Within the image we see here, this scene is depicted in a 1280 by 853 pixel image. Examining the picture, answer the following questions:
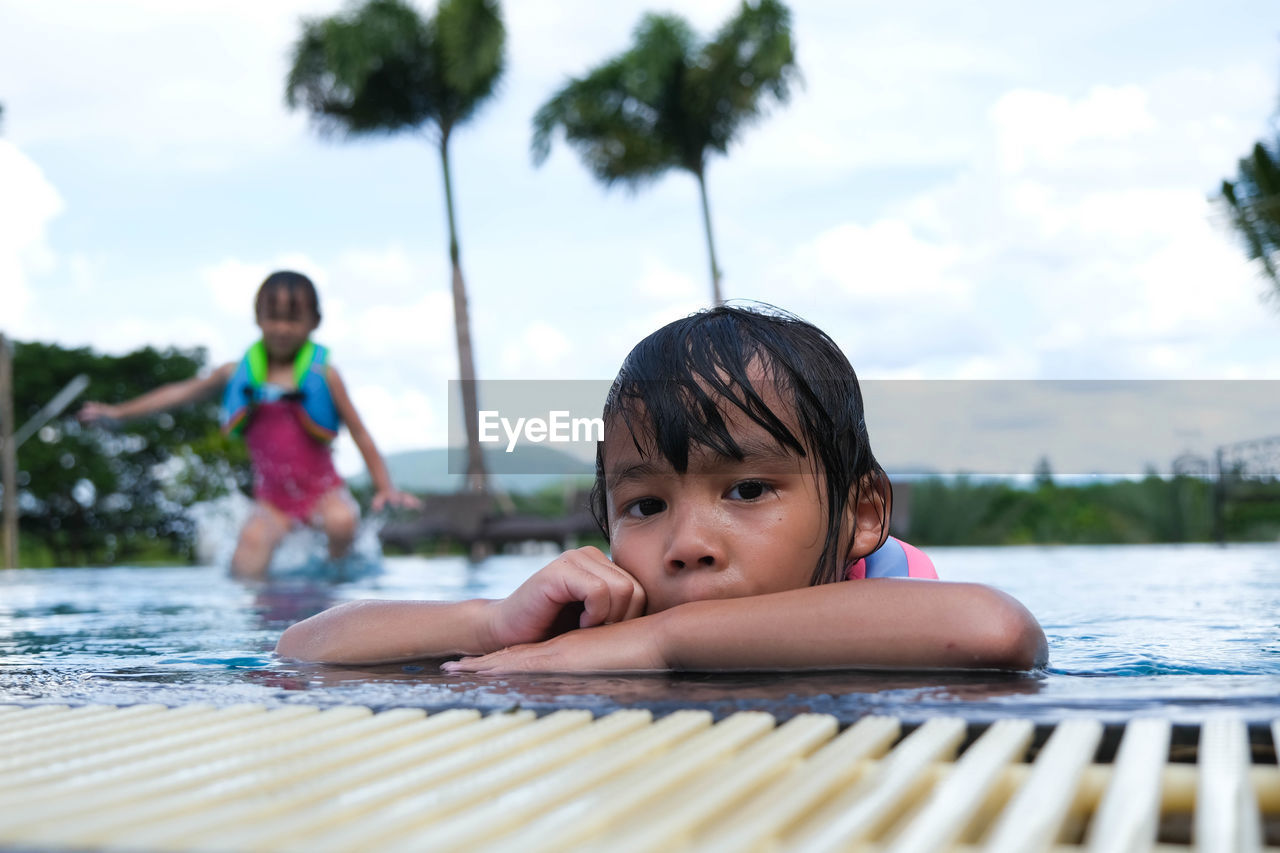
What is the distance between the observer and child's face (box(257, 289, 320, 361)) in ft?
21.0

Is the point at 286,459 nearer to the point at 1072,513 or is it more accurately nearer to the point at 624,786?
the point at 624,786

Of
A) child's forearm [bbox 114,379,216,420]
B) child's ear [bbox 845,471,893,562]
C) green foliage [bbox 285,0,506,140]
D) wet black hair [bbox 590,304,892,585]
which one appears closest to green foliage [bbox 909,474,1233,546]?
child's forearm [bbox 114,379,216,420]

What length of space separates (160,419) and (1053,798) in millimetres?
24859

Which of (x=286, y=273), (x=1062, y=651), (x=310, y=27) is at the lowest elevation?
(x=1062, y=651)

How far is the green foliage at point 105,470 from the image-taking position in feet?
72.6

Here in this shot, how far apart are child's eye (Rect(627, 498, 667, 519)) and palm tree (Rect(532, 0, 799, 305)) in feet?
65.3

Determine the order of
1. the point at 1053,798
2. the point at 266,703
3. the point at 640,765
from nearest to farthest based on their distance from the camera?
the point at 1053,798
the point at 640,765
the point at 266,703

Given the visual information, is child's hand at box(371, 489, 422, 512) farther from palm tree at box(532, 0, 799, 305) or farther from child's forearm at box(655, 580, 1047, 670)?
palm tree at box(532, 0, 799, 305)

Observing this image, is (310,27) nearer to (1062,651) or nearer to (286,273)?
(286,273)

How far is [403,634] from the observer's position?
6.83ft

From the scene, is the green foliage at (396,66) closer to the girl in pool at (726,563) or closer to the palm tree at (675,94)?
the palm tree at (675,94)

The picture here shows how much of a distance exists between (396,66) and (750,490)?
70.0ft

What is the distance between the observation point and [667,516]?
1926 mm

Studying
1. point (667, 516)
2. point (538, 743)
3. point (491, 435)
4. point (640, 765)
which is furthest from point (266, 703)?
point (491, 435)
